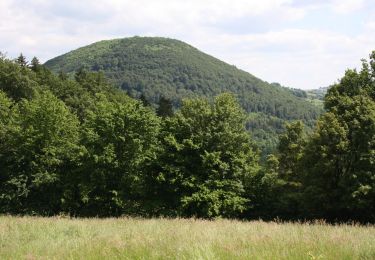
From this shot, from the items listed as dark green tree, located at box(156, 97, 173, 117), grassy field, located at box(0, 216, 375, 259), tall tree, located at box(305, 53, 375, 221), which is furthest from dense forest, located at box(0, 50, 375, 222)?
dark green tree, located at box(156, 97, 173, 117)

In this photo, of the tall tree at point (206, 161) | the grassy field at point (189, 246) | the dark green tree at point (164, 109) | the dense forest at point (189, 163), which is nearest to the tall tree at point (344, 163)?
the dense forest at point (189, 163)

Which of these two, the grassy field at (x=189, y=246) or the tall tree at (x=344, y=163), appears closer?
the grassy field at (x=189, y=246)

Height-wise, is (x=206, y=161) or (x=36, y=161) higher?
(x=206, y=161)

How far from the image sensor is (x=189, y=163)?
1307 inches

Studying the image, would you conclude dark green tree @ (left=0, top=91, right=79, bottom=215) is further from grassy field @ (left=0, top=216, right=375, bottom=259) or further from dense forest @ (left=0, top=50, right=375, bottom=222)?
grassy field @ (left=0, top=216, right=375, bottom=259)

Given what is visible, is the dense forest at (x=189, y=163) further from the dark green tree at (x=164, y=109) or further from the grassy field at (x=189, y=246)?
the dark green tree at (x=164, y=109)

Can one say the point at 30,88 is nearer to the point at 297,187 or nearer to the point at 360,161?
the point at 297,187

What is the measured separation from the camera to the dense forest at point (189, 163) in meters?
28.8

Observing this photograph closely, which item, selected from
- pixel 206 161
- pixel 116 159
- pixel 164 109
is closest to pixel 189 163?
pixel 206 161

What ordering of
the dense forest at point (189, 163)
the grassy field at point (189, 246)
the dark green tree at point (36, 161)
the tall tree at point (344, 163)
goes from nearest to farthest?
the grassy field at point (189, 246), the tall tree at point (344, 163), the dense forest at point (189, 163), the dark green tree at point (36, 161)

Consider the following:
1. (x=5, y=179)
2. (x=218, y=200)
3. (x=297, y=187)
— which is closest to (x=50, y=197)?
(x=5, y=179)

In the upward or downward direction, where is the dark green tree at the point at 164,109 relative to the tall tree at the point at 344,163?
upward

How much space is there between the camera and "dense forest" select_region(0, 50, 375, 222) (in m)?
28.8

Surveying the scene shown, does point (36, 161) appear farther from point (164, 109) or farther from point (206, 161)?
point (164, 109)
